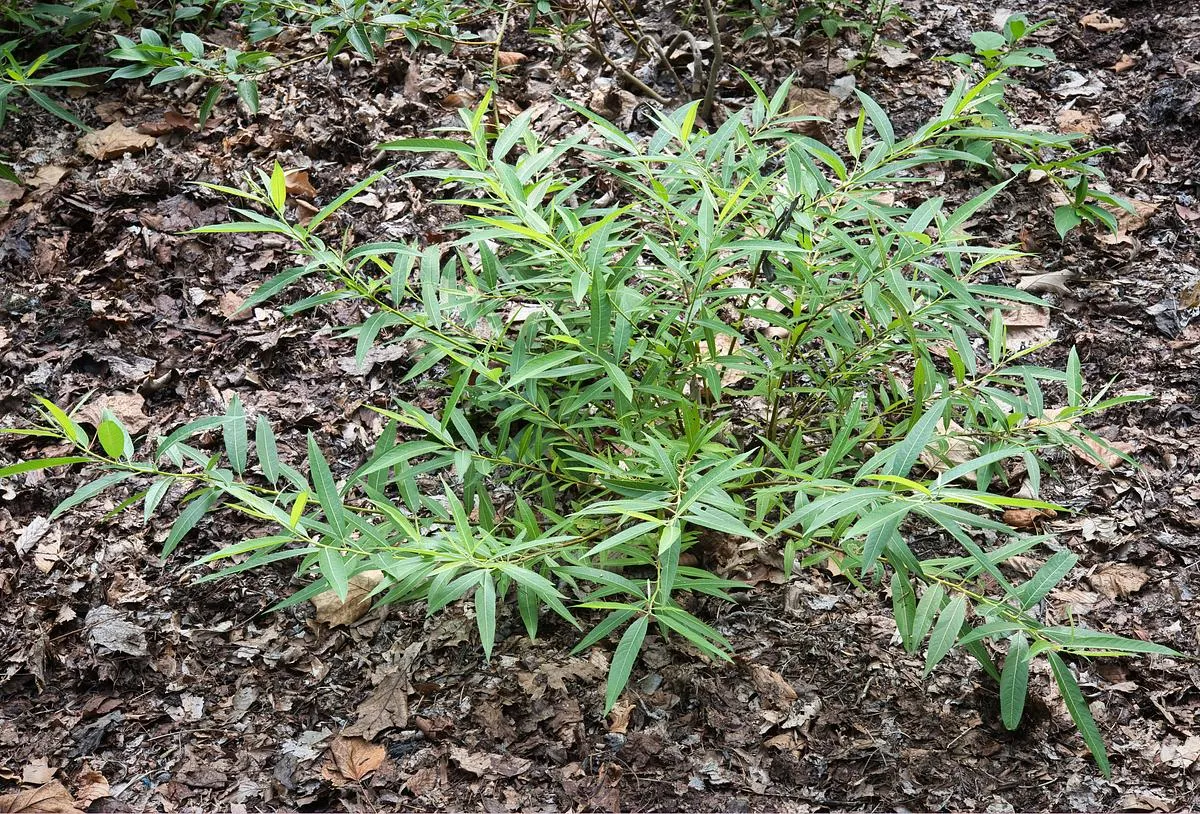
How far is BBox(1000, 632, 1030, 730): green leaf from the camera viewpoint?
1.79m

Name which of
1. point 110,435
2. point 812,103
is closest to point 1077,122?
point 812,103

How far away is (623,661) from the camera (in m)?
1.75

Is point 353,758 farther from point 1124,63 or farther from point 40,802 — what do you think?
point 1124,63

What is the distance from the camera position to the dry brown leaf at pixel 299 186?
349 cm

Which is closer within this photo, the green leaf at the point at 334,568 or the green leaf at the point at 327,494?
the green leaf at the point at 334,568

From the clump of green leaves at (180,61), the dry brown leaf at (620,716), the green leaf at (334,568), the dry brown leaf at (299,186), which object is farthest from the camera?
the dry brown leaf at (299,186)

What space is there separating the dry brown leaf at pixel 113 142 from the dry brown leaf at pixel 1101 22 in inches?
156

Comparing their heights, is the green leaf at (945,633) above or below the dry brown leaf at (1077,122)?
below

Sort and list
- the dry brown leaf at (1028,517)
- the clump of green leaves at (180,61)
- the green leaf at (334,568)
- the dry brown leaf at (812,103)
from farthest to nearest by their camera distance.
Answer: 1. the dry brown leaf at (812,103)
2. the clump of green leaves at (180,61)
3. the dry brown leaf at (1028,517)
4. the green leaf at (334,568)

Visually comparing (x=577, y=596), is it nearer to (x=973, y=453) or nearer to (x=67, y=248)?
(x=973, y=453)

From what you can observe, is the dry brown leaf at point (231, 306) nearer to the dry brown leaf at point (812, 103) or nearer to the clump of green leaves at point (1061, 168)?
the dry brown leaf at point (812, 103)

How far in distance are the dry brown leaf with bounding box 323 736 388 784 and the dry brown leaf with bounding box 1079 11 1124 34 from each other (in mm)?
4070

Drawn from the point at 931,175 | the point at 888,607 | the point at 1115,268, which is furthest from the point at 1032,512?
the point at 931,175

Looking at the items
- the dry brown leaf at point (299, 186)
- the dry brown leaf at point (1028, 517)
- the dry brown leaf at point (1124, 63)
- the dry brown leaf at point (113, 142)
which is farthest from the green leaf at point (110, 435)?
the dry brown leaf at point (1124, 63)
